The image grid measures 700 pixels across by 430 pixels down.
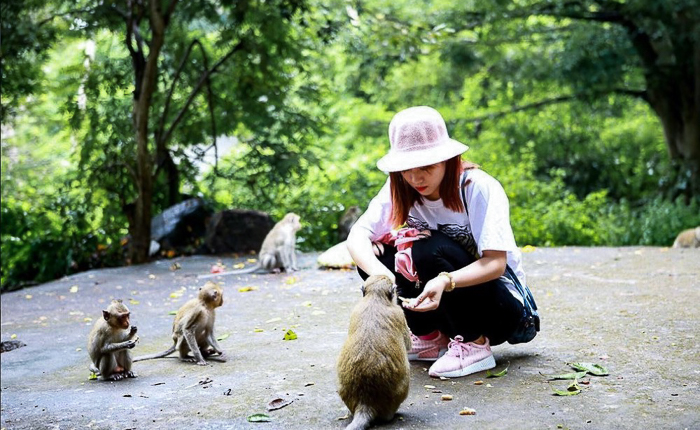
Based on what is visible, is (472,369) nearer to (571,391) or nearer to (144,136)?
(571,391)

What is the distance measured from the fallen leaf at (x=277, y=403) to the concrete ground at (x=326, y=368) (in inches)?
1.1

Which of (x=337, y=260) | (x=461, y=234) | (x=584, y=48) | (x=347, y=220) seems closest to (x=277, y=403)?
(x=461, y=234)

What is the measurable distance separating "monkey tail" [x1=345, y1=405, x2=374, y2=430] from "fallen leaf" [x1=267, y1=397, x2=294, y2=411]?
455 millimetres

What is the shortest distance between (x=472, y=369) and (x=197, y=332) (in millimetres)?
1636

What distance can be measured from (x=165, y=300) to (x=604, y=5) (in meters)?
8.98

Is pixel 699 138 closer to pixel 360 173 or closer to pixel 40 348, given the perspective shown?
pixel 360 173

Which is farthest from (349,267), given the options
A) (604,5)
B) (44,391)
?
(604,5)

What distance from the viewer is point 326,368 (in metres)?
4.09

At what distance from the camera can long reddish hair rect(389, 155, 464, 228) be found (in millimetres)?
3663

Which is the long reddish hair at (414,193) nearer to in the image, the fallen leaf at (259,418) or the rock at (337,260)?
the fallen leaf at (259,418)

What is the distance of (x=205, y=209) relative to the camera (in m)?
11.5

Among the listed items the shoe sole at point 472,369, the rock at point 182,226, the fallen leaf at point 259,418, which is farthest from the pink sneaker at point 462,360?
the rock at point 182,226

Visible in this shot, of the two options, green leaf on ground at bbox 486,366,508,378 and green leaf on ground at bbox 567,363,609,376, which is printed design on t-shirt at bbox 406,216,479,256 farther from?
green leaf on ground at bbox 567,363,609,376

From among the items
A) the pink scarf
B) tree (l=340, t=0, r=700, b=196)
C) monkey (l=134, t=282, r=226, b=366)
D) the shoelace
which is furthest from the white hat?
tree (l=340, t=0, r=700, b=196)
